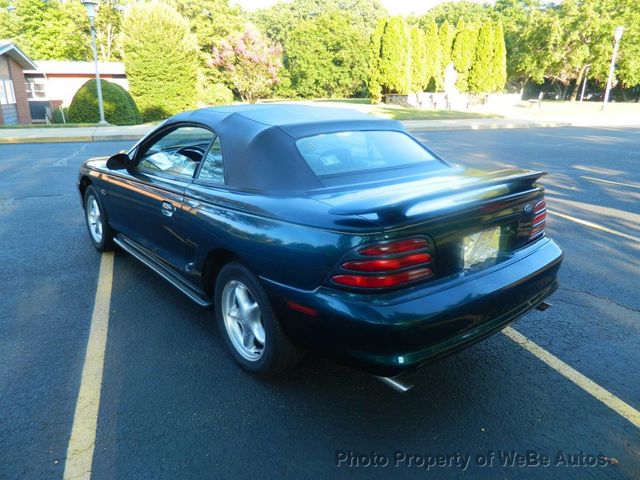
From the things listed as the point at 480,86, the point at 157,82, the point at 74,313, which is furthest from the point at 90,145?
the point at 480,86

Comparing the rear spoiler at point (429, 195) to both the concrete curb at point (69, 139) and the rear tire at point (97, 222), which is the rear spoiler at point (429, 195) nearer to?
the rear tire at point (97, 222)

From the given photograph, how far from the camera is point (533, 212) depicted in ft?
9.42

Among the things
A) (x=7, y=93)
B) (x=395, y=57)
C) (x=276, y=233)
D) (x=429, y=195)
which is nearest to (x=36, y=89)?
(x=7, y=93)

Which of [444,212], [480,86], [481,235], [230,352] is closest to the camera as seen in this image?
[444,212]

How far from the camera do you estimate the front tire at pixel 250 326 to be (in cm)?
260

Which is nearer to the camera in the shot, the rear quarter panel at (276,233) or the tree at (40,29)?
the rear quarter panel at (276,233)

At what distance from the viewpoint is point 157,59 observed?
915 inches

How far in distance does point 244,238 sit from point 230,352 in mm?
846

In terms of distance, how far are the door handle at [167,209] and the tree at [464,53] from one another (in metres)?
36.7

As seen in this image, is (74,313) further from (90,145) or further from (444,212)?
(90,145)

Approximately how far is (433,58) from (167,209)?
36.8m

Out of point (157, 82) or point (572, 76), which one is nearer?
point (157, 82)

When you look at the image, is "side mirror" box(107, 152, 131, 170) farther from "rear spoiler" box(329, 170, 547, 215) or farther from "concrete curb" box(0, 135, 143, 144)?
"concrete curb" box(0, 135, 143, 144)

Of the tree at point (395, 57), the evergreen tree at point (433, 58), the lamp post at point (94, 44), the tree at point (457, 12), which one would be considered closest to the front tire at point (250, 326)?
the lamp post at point (94, 44)
